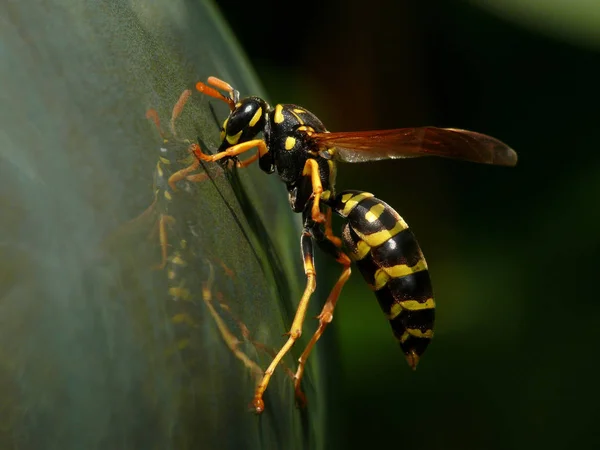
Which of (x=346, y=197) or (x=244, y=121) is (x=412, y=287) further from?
(x=244, y=121)

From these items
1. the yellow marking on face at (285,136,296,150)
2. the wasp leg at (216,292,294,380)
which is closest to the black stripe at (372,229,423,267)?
the yellow marking on face at (285,136,296,150)

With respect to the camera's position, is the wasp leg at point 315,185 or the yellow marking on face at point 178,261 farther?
the wasp leg at point 315,185

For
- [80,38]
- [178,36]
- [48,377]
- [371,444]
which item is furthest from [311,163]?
[371,444]

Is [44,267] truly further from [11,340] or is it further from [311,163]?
[311,163]

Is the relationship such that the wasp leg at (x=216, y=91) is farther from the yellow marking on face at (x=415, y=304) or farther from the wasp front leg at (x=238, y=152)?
the yellow marking on face at (x=415, y=304)

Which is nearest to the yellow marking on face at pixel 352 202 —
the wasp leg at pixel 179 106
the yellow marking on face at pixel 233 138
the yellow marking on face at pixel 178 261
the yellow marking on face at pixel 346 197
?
the yellow marking on face at pixel 346 197
